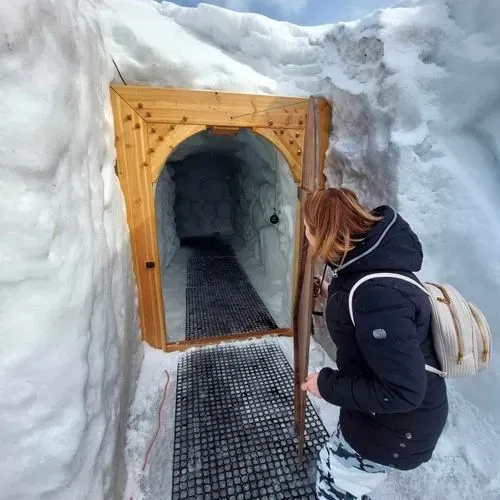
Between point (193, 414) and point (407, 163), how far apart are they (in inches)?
104

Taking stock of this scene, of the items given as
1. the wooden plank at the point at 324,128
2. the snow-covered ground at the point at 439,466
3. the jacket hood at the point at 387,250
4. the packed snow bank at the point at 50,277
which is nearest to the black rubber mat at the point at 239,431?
the snow-covered ground at the point at 439,466

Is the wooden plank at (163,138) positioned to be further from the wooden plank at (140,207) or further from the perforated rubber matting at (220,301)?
the perforated rubber matting at (220,301)

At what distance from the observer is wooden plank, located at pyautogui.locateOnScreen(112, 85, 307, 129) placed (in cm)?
281

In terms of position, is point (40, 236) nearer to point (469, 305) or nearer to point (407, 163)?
point (469, 305)

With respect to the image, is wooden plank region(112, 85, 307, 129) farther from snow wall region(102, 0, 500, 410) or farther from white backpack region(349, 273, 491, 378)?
white backpack region(349, 273, 491, 378)

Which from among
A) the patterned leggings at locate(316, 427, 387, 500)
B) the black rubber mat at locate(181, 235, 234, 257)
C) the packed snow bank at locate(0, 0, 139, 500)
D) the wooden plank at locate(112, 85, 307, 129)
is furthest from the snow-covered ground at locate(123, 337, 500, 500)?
the black rubber mat at locate(181, 235, 234, 257)

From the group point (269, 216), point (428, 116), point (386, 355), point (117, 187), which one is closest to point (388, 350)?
point (386, 355)

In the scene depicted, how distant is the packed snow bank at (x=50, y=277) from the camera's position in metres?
1.20

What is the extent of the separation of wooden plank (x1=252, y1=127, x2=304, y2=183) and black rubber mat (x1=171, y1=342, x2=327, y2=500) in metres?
2.12

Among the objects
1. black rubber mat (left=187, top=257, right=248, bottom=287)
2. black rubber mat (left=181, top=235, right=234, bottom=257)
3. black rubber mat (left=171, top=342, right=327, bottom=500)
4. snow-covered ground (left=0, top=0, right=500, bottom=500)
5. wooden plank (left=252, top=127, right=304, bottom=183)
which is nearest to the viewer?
snow-covered ground (left=0, top=0, right=500, bottom=500)

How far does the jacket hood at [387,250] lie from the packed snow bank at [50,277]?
50.7 inches

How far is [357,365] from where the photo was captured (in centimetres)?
122

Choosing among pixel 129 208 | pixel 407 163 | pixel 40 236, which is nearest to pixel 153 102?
pixel 129 208

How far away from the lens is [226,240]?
9039 mm
